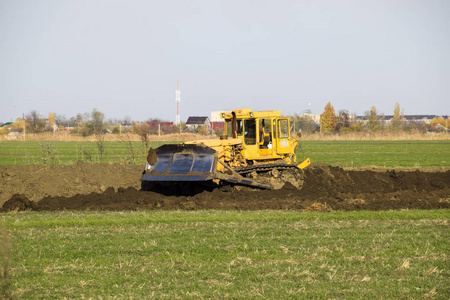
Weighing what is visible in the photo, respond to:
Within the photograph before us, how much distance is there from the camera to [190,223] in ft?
44.3

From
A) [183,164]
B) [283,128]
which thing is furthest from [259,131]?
[183,164]

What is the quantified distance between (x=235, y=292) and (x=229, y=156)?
460 inches

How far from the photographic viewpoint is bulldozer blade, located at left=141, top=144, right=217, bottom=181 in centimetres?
1708

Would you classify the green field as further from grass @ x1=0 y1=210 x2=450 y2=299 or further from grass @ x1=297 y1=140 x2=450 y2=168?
grass @ x1=0 y1=210 x2=450 y2=299

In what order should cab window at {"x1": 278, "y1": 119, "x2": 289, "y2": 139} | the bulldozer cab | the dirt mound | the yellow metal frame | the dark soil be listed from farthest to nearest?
cab window at {"x1": 278, "y1": 119, "x2": 289, "y2": 139}
the bulldozer cab
the yellow metal frame
the dirt mound
the dark soil

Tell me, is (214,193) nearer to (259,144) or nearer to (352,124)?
(259,144)

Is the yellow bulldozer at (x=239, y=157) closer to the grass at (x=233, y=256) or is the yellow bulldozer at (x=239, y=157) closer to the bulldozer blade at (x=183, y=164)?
the bulldozer blade at (x=183, y=164)

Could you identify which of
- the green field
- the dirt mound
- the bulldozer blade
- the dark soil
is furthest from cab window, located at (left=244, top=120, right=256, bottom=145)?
the green field

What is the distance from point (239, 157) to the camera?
1994 centimetres

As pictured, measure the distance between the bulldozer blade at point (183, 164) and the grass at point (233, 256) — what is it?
274 cm

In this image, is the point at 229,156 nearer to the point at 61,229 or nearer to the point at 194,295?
the point at 61,229

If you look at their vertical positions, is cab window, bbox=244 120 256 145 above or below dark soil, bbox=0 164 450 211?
above

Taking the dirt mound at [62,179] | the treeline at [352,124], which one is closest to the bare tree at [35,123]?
the treeline at [352,124]

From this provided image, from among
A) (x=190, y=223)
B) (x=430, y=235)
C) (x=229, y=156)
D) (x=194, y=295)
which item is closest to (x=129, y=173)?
(x=229, y=156)
